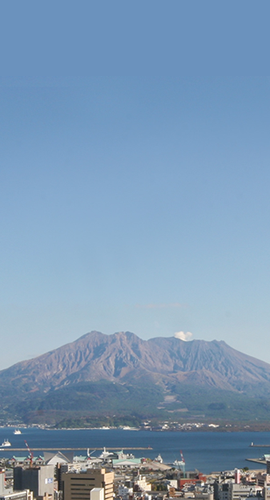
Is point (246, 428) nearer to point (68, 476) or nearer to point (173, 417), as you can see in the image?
point (173, 417)

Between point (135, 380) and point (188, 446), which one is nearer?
point (188, 446)

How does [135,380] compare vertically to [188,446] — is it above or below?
above

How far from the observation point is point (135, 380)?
86.8 m

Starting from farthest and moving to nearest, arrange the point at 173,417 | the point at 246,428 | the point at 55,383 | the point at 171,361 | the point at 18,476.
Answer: the point at 171,361 < the point at 55,383 < the point at 173,417 < the point at 246,428 < the point at 18,476

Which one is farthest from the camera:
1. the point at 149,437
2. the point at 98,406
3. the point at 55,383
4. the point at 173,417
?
the point at 55,383

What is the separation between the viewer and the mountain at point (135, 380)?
72.1m

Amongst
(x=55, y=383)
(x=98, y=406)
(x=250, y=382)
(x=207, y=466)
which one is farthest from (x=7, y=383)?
(x=207, y=466)

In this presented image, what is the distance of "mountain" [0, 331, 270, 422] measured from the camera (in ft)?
236

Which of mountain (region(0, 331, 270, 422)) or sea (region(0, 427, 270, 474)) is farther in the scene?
mountain (region(0, 331, 270, 422))

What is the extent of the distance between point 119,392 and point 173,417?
15.1m

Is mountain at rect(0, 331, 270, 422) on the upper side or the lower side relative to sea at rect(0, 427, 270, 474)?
upper

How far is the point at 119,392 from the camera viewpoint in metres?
79.2

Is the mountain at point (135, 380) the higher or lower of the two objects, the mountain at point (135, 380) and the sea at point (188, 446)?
the higher

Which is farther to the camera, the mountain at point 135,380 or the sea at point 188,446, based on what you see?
the mountain at point 135,380
